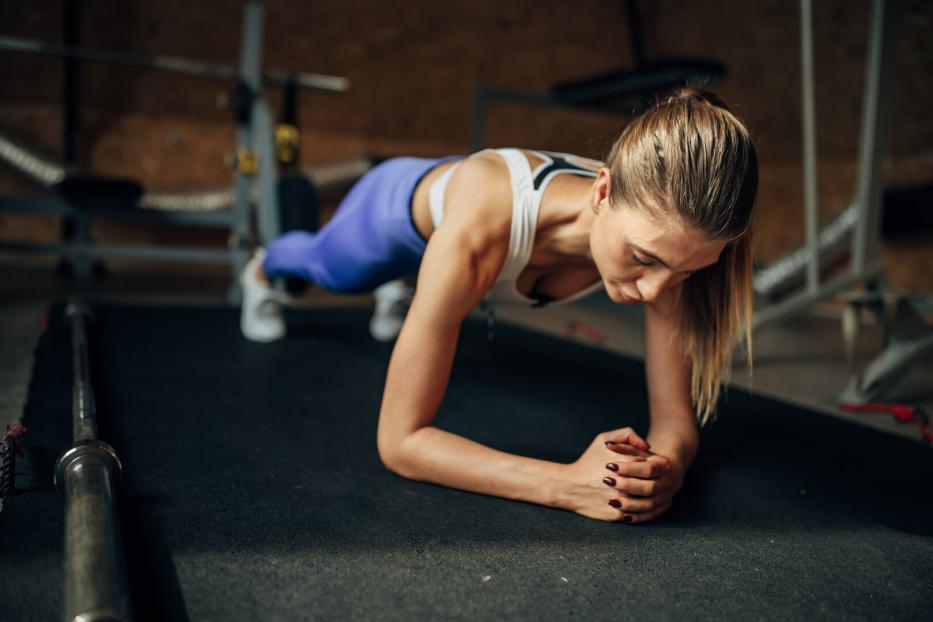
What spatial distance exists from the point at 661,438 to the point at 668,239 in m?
0.38

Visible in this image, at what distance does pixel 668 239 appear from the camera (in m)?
0.89

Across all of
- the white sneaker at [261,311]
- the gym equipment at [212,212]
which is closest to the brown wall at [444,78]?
the gym equipment at [212,212]

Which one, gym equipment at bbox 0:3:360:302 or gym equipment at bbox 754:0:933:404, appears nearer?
gym equipment at bbox 754:0:933:404

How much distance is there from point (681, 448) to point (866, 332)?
278 cm

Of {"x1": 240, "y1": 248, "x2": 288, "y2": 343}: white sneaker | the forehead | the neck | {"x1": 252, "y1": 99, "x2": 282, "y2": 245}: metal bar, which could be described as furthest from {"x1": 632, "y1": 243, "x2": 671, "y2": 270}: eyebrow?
{"x1": 252, "y1": 99, "x2": 282, "y2": 245}: metal bar

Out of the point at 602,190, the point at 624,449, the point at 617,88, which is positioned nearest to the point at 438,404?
the point at 624,449

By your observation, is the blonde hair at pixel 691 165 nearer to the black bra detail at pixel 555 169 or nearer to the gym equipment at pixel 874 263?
the black bra detail at pixel 555 169

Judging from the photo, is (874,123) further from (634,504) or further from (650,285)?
(634,504)

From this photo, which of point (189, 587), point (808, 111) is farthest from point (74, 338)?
point (808, 111)

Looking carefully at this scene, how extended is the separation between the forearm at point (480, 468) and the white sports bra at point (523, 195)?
12.2 inches

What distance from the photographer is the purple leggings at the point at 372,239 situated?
1475 millimetres

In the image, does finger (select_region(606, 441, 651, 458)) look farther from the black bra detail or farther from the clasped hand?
the black bra detail

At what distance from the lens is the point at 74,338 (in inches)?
68.7

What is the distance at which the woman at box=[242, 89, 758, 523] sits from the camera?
895mm
